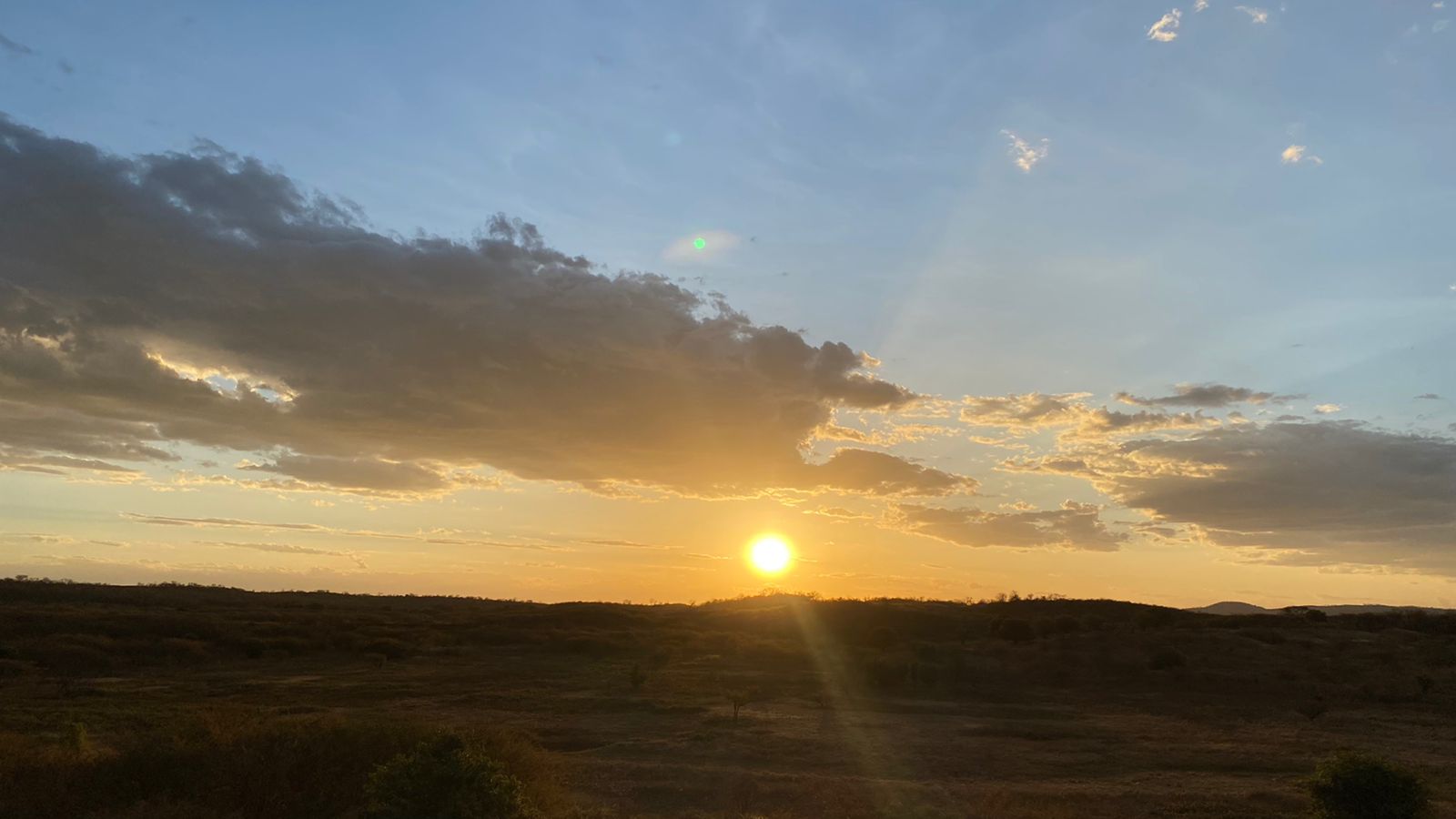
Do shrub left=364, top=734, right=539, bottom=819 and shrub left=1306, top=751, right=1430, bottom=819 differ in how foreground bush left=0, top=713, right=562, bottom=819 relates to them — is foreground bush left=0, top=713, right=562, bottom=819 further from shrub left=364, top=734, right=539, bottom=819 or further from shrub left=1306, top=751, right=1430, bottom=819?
shrub left=1306, top=751, right=1430, bottom=819

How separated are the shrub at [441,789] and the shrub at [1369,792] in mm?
11810

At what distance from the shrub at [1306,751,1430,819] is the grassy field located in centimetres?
277

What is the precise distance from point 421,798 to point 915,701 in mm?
27957

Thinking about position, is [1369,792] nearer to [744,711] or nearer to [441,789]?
[441,789]

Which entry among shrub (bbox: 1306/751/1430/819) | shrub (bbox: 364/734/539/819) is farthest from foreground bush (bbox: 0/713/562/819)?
shrub (bbox: 1306/751/1430/819)

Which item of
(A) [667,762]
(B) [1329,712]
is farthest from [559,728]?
(B) [1329,712]

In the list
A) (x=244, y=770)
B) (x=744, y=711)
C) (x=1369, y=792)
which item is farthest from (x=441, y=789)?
(x=744, y=711)

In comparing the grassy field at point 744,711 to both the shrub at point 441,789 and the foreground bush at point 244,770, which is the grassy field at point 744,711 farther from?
the shrub at point 441,789

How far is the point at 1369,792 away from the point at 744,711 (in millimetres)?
19982

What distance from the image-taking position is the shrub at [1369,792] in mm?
12828

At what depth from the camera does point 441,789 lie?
34.8 feet

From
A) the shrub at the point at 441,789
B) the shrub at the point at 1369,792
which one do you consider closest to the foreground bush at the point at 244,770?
the shrub at the point at 441,789

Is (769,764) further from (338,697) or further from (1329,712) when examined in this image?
(1329,712)

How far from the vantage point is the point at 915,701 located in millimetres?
35219
